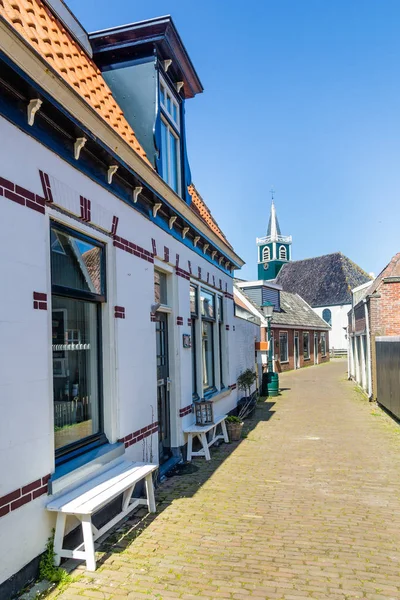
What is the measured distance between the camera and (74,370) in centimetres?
475

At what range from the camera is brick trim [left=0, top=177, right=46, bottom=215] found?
357cm

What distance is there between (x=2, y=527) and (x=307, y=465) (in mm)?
5190

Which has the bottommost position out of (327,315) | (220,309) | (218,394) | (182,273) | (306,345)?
(218,394)

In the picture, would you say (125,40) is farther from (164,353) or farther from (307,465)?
(307,465)

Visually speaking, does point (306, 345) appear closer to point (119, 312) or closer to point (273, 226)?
point (119, 312)

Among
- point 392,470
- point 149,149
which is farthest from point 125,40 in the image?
point 392,470

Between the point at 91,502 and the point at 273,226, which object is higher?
the point at 273,226

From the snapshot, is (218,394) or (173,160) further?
(218,394)

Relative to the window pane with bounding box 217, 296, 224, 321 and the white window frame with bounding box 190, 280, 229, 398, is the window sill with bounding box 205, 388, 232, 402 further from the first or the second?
the window pane with bounding box 217, 296, 224, 321

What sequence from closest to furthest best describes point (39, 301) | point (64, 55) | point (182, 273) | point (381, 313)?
point (39, 301)
point (64, 55)
point (182, 273)
point (381, 313)

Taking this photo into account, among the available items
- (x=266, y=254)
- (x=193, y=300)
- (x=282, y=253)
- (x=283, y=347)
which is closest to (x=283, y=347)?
(x=283, y=347)

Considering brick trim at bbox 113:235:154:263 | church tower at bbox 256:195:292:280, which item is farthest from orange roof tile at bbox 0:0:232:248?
church tower at bbox 256:195:292:280

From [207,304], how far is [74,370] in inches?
217

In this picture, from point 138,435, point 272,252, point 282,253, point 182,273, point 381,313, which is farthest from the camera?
point 282,253
